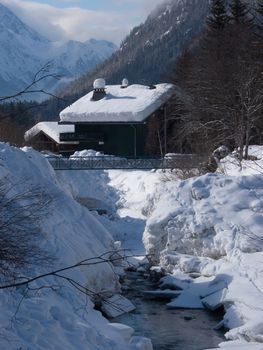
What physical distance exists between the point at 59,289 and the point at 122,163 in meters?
25.3

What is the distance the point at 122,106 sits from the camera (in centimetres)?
5112

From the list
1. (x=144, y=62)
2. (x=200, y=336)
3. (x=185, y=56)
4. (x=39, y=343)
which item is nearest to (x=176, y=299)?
(x=200, y=336)

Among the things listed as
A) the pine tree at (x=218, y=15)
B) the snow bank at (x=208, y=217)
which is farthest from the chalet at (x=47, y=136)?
the snow bank at (x=208, y=217)

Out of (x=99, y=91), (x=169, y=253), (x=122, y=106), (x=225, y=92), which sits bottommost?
(x=169, y=253)

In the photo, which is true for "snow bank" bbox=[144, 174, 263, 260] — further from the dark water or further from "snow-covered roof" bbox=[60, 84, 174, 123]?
"snow-covered roof" bbox=[60, 84, 174, 123]

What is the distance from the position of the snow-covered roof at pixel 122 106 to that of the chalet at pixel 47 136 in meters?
4.19

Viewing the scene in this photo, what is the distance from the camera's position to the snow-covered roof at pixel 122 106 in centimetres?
4916

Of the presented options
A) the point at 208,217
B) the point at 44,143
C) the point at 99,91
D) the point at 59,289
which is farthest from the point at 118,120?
the point at 59,289

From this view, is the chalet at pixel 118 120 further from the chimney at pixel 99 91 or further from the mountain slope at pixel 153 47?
the mountain slope at pixel 153 47

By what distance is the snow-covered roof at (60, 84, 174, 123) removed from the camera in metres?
49.2

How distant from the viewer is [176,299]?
1969cm

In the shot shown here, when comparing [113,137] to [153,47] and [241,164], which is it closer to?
[241,164]

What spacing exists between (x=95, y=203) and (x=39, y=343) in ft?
90.4

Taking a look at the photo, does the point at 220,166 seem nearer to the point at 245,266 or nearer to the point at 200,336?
the point at 245,266
